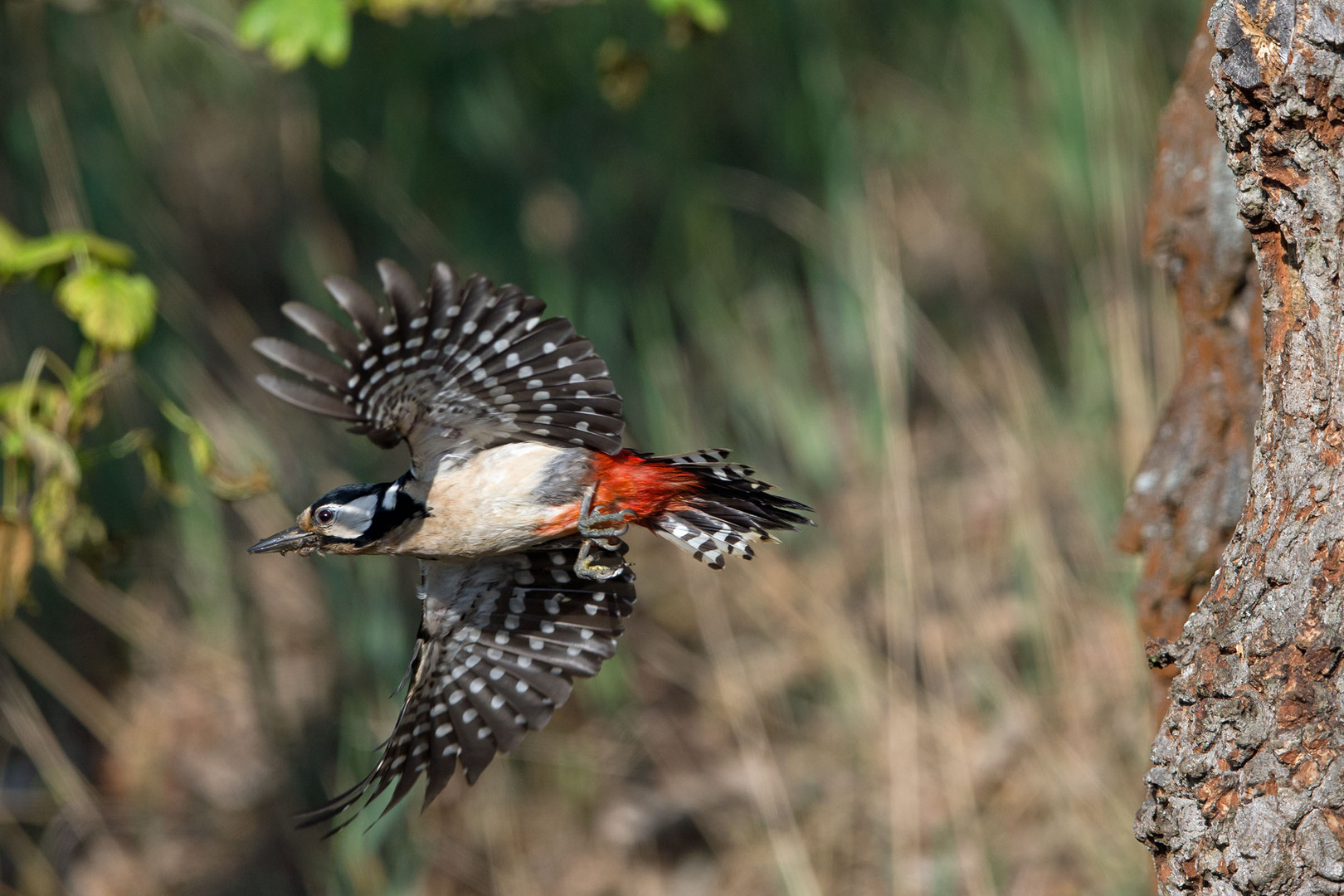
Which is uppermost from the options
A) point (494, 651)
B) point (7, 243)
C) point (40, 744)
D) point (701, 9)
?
point (701, 9)

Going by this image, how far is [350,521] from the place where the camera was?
283cm

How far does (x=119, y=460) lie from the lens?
199 inches

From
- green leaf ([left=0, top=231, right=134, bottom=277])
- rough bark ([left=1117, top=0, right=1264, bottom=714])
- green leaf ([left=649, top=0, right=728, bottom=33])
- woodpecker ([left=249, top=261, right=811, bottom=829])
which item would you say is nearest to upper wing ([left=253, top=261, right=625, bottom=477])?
woodpecker ([left=249, top=261, right=811, bottom=829])

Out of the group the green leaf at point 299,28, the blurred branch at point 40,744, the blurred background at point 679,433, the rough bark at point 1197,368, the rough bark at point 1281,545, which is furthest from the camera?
the blurred branch at point 40,744

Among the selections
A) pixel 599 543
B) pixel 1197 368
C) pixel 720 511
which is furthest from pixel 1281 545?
pixel 599 543

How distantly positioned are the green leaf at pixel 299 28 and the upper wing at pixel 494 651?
123 cm

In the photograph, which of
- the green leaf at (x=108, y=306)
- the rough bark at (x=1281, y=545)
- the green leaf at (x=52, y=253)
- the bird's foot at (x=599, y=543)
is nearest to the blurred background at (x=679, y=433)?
the bird's foot at (x=599, y=543)

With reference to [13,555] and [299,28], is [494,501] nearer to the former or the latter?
[13,555]

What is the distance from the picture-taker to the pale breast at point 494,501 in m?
2.82

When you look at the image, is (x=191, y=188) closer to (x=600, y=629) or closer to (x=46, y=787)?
(x=46, y=787)

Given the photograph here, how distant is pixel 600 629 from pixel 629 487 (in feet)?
1.35

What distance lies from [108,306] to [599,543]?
3.81ft

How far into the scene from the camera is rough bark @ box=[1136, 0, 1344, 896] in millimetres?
1653

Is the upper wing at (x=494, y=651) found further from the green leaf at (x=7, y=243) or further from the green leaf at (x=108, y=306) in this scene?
the green leaf at (x=7, y=243)
